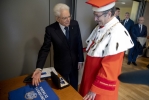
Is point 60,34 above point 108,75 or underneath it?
above

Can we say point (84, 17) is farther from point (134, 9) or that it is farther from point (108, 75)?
point (134, 9)

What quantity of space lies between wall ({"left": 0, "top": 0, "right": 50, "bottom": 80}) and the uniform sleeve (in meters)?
1.36

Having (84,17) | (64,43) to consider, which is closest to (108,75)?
(64,43)

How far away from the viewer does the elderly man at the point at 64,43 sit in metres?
1.25

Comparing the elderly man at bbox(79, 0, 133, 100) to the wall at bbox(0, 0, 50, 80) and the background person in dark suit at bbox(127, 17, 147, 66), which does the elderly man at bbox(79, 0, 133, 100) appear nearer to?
the wall at bbox(0, 0, 50, 80)

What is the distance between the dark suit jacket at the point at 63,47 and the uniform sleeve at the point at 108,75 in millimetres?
584

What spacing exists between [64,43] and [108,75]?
0.65 m

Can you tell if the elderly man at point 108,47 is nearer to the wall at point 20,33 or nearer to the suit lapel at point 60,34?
the suit lapel at point 60,34

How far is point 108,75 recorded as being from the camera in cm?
85

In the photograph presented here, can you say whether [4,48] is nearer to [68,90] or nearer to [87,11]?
[68,90]

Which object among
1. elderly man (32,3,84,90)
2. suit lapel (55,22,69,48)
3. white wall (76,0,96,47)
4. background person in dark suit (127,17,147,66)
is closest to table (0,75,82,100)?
elderly man (32,3,84,90)

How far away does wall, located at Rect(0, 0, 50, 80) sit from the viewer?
1.65 m

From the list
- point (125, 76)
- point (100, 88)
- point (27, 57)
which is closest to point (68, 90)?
point (100, 88)

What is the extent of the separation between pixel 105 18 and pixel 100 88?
20.0 inches
